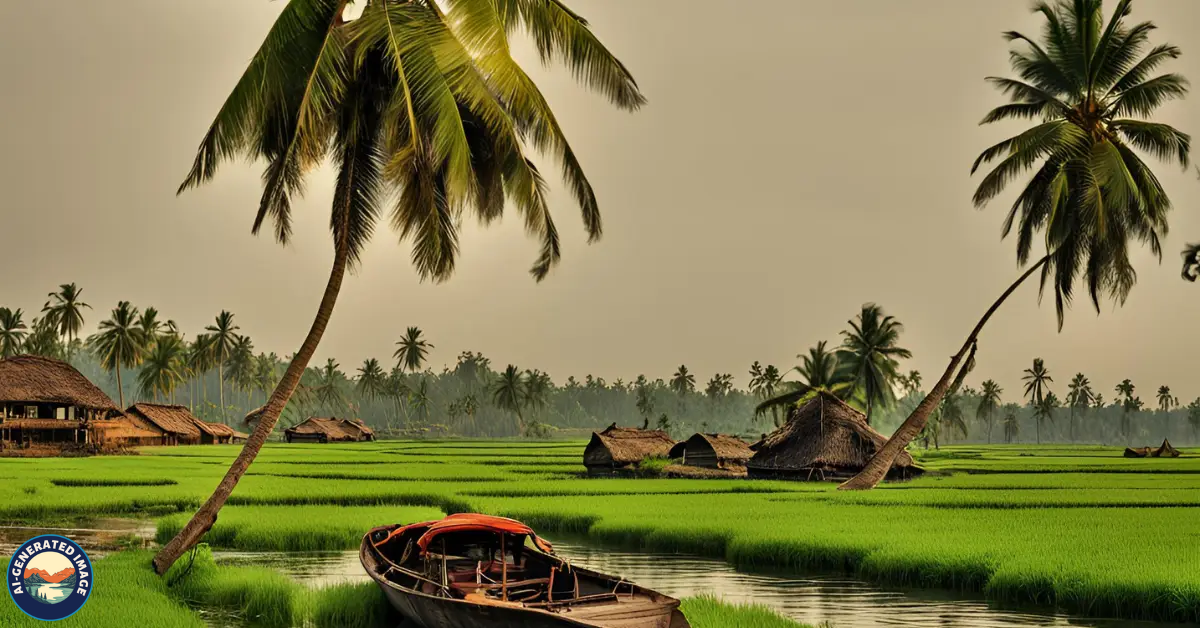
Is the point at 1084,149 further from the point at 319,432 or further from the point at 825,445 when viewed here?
the point at 319,432

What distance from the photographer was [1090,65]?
2808 centimetres

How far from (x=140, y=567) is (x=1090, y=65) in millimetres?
25769

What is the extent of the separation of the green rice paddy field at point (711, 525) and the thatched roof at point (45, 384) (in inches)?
416

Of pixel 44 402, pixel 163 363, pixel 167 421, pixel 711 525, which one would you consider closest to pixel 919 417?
pixel 711 525

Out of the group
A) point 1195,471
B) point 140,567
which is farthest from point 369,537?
point 1195,471

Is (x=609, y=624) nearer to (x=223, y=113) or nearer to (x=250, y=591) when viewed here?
(x=250, y=591)

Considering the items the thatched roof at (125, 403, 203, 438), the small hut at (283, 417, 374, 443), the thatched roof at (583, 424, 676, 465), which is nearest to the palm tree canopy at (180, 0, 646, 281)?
the thatched roof at (583, 424, 676, 465)

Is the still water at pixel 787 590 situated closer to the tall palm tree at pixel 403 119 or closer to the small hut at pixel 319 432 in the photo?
the tall palm tree at pixel 403 119

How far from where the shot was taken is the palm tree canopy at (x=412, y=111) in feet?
39.5

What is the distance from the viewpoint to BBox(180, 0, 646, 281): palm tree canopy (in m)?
12.0

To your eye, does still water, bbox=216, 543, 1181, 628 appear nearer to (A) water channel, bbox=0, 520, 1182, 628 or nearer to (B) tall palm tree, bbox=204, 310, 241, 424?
(A) water channel, bbox=0, 520, 1182, 628

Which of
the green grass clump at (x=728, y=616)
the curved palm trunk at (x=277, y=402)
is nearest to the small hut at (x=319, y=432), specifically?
the curved palm trunk at (x=277, y=402)

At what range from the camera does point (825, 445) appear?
122 feet

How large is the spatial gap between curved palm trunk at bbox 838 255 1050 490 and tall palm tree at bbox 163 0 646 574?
18411mm
